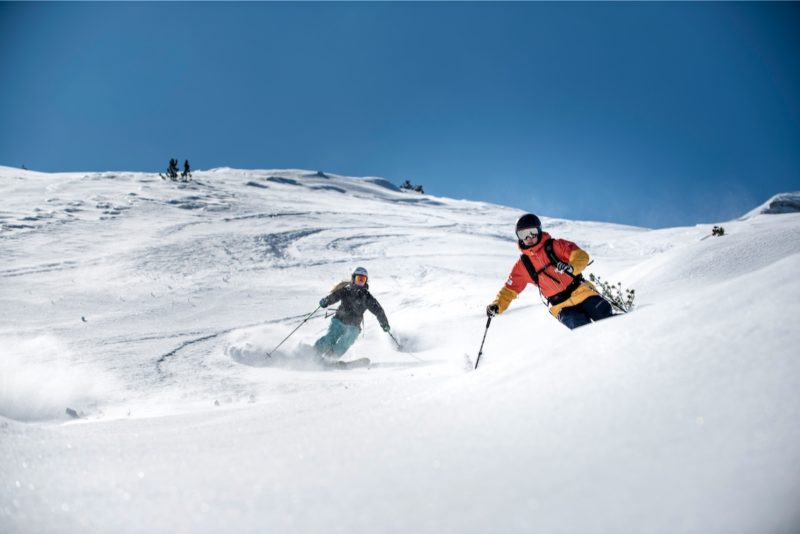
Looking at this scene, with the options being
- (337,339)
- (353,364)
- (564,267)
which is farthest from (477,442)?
(337,339)

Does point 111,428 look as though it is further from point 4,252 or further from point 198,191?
point 198,191

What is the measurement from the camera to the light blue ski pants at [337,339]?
705cm

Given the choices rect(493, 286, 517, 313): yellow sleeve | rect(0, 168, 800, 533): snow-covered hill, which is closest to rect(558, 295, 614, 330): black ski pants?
rect(493, 286, 517, 313): yellow sleeve

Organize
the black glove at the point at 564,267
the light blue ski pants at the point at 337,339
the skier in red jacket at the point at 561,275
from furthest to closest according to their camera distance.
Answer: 1. the light blue ski pants at the point at 337,339
2. the skier in red jacket at the point at 561,275
3. the black glove at the point at 564,267

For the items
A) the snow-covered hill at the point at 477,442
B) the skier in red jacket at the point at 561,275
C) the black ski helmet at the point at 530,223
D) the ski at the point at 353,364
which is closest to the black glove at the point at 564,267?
the skier in red jacket at the point at 561,275

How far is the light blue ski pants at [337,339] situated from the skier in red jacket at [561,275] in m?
3.44

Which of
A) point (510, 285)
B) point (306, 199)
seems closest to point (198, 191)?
point (306, 199)

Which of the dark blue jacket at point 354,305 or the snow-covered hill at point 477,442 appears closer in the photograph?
the snow-covered hill at point 477,442

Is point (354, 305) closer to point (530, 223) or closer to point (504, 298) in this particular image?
point (504, 298)

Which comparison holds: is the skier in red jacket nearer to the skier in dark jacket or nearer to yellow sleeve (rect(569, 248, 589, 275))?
yellow sleeve (rect(569, 248, 589, 275))

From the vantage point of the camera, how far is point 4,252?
37.3 ft

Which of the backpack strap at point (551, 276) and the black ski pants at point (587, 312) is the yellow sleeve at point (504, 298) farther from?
the black ski pants at point (587, 312)

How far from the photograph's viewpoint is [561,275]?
480 cm

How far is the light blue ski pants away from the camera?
23.1ft
